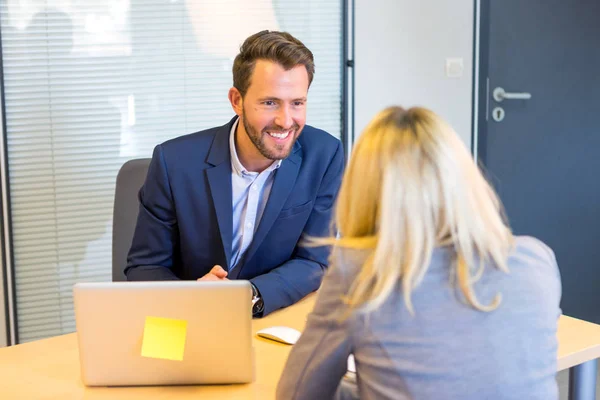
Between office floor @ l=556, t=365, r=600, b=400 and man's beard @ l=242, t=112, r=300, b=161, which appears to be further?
office floor @ l=556, t=365, r=600, b=400

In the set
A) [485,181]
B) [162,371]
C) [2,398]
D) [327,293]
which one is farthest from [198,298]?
[485,181]

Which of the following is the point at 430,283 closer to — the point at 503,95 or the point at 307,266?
the point at 307,266

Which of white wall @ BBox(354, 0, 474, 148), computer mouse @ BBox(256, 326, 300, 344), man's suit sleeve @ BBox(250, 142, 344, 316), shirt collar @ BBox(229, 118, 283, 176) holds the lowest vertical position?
computer mouse @ BBox(256, 326, 300, 344)

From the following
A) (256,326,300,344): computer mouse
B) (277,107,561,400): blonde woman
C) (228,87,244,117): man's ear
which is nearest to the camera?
(277,107,561,400): blonde woman

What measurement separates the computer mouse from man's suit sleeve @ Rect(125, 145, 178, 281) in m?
0.40

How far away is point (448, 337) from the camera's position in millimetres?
Answer: 1138

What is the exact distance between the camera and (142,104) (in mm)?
3334

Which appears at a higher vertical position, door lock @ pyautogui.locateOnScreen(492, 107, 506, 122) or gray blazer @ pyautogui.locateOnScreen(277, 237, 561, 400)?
door lock @ pyautogui.locateOnScreen(492, 107, 506, 122)

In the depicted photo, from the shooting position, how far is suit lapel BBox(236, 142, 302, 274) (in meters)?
2.08

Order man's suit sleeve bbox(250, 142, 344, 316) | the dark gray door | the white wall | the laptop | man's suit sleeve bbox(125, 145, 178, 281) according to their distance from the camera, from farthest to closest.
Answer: the dark gray door → the white wall → man's suit sleeve bbox(125, 145, 178, 281) → man's suit sleeve bbox(250, 142, 344, 316) → the laptop

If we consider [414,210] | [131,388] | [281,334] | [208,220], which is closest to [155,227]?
[208,220]

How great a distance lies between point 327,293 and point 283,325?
0.62m

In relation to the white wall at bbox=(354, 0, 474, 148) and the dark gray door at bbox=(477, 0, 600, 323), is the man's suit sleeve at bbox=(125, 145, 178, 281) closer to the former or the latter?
the white wall at bbox=(354, 0, 474, 148)

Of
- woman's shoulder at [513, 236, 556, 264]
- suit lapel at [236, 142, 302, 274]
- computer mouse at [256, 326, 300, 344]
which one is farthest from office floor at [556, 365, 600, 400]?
woman's shoulder at [513, 236, 556, 264]
